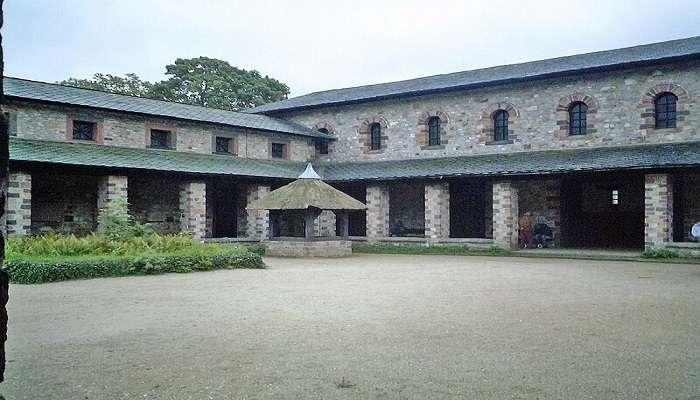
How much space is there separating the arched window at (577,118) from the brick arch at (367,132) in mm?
7641

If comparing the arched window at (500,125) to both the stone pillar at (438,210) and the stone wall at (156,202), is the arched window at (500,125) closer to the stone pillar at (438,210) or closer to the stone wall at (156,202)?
the stone pillar at (438,210)

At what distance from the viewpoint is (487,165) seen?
2103 centimetres

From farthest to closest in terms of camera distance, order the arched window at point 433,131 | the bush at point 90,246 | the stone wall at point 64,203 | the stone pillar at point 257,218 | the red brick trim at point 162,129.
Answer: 1. the arched window at point 433,131
2. the stone pillar at point 257,218
3. the red brick trim at point 162,129
4. the stone wall at point 64,203
5. the bush at point 90,246

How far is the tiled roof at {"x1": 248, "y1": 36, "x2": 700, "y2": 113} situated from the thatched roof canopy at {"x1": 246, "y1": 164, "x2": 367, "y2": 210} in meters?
6.54

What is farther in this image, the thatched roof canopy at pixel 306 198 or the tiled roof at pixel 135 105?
the thatched roof canopy at pixel 306 198

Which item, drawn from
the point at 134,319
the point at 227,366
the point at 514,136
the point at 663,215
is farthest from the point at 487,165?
the point at 227,366

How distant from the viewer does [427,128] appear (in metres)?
24.1

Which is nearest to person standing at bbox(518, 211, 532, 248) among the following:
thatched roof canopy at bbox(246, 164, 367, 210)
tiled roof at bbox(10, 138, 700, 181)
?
tiled roof at bbox(10, 138, 700, 181)

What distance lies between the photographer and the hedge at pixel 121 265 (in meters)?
11.3

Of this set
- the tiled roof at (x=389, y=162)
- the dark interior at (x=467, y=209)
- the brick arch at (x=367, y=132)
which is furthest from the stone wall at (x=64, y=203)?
the dark interior at (x=467, y=209)

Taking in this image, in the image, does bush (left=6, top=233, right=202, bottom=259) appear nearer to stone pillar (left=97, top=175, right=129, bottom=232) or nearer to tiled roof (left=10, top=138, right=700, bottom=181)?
stone pillar (left=97, top=175, right=129, bottom=232)

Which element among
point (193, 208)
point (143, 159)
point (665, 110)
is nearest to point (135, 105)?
point (143, 159)

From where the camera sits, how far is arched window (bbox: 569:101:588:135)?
2070 centimetres

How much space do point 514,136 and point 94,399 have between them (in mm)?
19767
